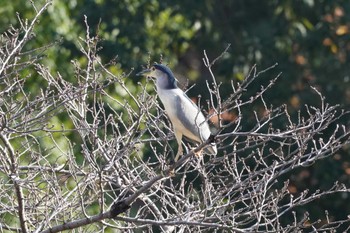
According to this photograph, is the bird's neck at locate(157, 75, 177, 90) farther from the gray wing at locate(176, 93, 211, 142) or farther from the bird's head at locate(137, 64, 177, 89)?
the gray wing at locate(176, 93, 211, 142)

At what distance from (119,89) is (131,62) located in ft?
2.01

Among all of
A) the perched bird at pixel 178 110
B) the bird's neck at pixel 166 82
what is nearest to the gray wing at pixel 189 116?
the perched bird at pixel 178 110

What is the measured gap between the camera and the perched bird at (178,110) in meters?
7.11

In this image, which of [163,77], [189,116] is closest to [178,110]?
[189,116]

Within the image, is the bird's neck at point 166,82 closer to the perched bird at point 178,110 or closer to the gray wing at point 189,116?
the perched bird at point 178,110

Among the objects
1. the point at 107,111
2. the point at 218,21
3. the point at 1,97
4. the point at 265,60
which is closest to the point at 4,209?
the point at 1,97

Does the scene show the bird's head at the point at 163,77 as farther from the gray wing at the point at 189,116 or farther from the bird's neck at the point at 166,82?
the gray wing at the point at 189,116

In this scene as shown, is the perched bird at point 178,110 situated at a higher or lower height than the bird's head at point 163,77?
lower

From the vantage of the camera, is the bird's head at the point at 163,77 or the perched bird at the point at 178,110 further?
the bird's head at the point at 163,77

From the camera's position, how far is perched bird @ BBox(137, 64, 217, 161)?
7109mm

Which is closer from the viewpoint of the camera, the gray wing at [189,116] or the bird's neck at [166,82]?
the gray wing at [189,116]

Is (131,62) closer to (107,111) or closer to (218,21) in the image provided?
(107,111)

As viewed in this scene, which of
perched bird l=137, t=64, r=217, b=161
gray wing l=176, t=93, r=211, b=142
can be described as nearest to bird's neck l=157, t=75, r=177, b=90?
perched bird l=137, t=64, r=217, b=161

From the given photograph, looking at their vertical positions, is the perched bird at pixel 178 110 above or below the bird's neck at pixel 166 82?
below
